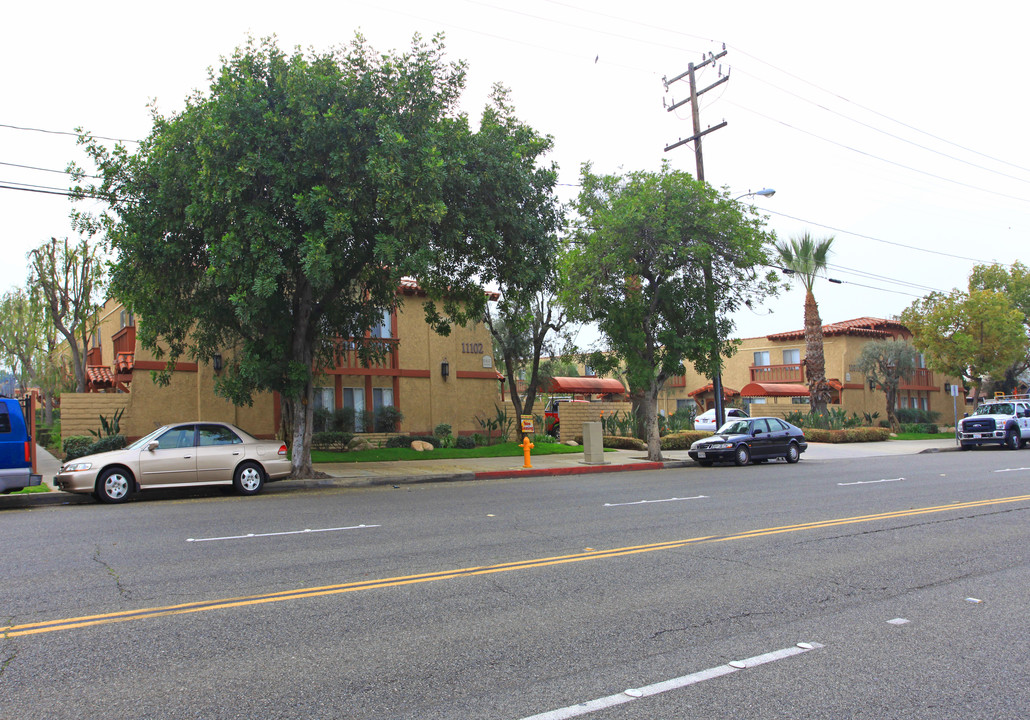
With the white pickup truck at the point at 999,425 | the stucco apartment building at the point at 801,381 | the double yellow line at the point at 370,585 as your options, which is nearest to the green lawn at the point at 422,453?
the double yellow line at the point at 370,585

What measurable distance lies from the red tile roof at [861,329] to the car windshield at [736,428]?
25197 millimetres

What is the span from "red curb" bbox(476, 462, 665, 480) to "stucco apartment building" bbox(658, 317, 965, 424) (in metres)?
19.3

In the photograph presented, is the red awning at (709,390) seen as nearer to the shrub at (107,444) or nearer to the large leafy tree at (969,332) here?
the large leafy tree at (969,332)

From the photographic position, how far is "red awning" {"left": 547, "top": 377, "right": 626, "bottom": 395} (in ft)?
123

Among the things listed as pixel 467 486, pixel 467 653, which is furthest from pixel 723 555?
pixel 467 486

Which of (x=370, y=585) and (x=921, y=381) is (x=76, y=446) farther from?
(x=921, y=381)

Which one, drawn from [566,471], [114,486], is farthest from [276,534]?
[566,471]

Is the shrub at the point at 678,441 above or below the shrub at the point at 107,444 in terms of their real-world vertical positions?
below

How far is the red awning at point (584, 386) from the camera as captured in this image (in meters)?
37.4

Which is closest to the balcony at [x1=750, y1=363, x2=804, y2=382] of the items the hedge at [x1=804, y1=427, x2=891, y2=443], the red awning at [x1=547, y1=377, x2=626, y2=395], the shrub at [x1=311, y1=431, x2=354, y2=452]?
the hedge at [x1=804, y1=427, x2=891, y2=443]

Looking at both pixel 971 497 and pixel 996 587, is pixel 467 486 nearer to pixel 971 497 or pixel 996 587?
pixel 971 497

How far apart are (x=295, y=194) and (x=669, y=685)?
12.6 metres

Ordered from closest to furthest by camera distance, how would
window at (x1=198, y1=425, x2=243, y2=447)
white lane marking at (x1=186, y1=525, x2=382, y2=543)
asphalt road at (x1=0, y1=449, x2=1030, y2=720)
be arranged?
asphalt road at (x1=0, y1=449, x2=1030, y2=720)
white lane marking at (x1=186, y1=525, x2=382, y2=543)
window at (x1=198, y1=425, x2=243, y2=447)

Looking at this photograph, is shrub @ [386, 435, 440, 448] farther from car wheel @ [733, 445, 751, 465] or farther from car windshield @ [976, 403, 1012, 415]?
car windshield @ [976, 403, 1012, 415]
